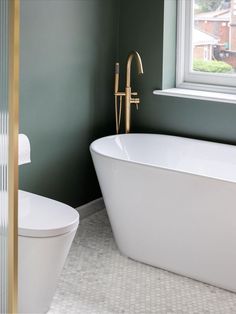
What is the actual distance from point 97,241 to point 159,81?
4.02ft

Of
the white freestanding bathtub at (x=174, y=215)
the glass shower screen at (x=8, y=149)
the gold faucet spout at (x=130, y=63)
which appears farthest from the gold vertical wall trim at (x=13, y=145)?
the gold faucet spout at (x=130, y=63)

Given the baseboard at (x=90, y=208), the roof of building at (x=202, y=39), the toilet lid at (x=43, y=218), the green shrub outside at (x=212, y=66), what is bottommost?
the baseboard at (x=90, y=208)

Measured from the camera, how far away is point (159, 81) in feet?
14.2

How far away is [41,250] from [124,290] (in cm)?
70

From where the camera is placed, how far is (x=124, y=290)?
3314 millimetres

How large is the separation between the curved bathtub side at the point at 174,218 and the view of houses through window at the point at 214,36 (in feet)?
4.18

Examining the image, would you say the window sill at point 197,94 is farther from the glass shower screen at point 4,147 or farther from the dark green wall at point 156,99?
the glass shower screen at point 4,147

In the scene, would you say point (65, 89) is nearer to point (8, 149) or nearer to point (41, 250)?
point (41, 250)

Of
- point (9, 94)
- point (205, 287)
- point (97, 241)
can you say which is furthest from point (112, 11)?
point (9, 94)

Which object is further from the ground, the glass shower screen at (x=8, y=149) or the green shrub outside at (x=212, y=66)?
the green shrub outside at (x=212, y=66)

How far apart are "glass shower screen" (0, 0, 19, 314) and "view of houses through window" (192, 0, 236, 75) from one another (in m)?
2.74

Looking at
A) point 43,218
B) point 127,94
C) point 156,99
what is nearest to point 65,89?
point 127,94

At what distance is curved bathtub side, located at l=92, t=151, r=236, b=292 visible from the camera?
3.18 m

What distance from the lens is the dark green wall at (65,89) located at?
12.1ft
